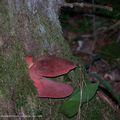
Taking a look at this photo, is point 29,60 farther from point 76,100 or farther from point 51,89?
point 76,100

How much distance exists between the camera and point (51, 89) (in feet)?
9.16

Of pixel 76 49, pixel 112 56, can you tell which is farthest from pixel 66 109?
pixel 76 49

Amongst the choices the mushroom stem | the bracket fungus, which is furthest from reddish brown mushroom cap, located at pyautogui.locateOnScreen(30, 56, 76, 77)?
the mushroom stem

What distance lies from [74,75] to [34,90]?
50 cm

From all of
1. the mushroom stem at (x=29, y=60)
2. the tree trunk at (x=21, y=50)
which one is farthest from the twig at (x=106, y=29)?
the mushroom stem at (x=29, y=60)

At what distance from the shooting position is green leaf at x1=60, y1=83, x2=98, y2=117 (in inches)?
115

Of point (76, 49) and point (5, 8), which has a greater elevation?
point (5, 8)

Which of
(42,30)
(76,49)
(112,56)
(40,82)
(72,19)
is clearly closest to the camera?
(40,82)

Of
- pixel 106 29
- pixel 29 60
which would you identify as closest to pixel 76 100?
pixel 29 60

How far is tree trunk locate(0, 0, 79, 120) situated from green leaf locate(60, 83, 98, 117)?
0.41 ft

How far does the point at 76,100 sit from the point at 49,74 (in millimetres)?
384

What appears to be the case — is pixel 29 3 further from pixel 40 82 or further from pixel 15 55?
pixel 40 82

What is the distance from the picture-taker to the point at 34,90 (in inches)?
115

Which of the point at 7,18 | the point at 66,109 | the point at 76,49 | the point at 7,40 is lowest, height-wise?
the point at 76,49
